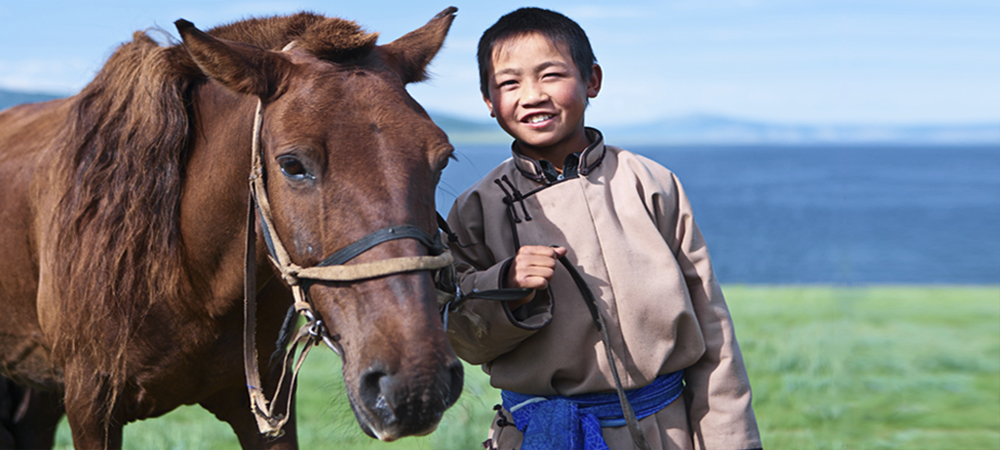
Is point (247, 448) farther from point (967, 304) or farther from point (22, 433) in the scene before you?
point (967, 304)

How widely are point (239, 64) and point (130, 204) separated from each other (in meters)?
0.77

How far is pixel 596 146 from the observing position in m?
2.31

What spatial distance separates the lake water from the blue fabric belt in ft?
2.51

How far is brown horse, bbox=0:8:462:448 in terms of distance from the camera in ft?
5.88

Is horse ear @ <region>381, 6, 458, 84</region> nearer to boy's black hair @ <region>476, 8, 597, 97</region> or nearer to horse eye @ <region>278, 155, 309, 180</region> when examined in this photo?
boy's black hair @ <region>476, 8, 597, 97</region>

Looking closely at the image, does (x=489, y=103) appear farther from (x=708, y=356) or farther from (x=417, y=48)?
(x=708, y=356)

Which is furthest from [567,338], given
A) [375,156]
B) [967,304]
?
[967,304]

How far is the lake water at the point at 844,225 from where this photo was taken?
676 inches

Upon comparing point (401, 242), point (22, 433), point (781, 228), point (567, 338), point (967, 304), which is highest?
point (401, 242)

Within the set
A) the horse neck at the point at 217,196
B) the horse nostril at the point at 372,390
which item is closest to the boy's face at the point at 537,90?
the horse neck at the point at 217,196

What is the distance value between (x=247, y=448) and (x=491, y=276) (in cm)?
166

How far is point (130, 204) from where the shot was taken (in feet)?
8.11

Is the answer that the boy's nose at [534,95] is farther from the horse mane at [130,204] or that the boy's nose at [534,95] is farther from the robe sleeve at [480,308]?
the horse mane at [130,204]

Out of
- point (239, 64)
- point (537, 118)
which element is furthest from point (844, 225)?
point (239, 64)
